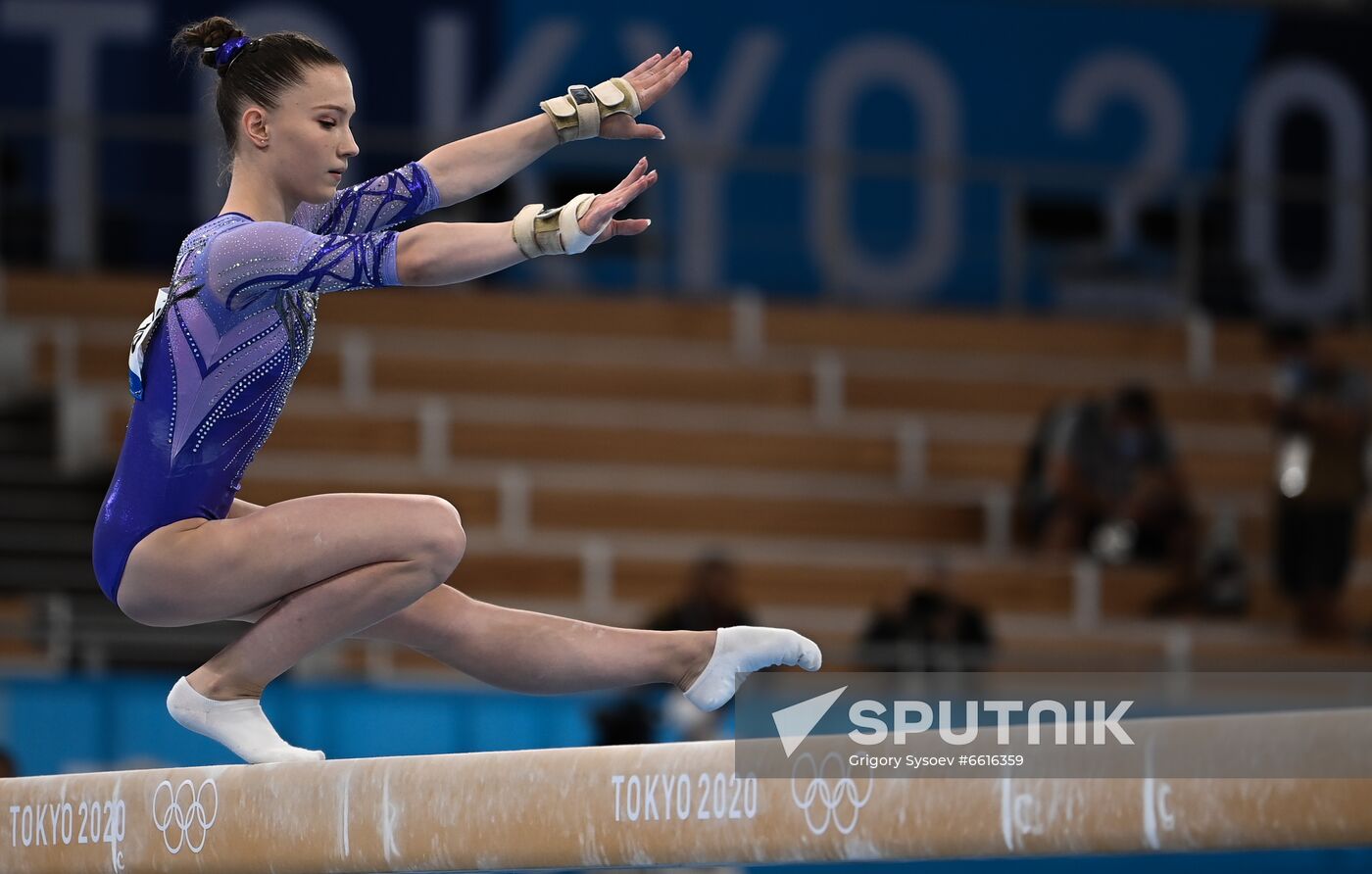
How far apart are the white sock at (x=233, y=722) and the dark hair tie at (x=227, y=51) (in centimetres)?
116

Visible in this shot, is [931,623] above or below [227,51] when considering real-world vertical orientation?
below

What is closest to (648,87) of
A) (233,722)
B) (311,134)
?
(311,134)

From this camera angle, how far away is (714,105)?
13648mm

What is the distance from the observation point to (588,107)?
420 cm

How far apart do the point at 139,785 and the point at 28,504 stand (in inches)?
273

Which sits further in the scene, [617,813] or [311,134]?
[311,134]

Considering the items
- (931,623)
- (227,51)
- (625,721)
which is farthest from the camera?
(931,623)

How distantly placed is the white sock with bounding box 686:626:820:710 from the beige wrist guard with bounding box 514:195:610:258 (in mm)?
802

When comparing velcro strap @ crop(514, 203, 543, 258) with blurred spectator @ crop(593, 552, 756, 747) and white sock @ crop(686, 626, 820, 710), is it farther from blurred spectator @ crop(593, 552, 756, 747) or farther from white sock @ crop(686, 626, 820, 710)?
blurred spectator @ crop(593, 552, 756, 747)

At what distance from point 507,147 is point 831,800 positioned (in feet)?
5.05

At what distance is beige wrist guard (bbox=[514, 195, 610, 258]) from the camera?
3828mm

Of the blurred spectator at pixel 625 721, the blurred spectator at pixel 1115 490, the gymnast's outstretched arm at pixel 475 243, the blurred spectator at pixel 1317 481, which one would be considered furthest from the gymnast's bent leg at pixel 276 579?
the blurred spectator at pixel 1317 481

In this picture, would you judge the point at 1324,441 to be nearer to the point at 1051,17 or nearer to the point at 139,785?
the point at 1051,17

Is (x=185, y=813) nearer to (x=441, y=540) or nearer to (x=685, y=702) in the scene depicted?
(x=441, y=540)
